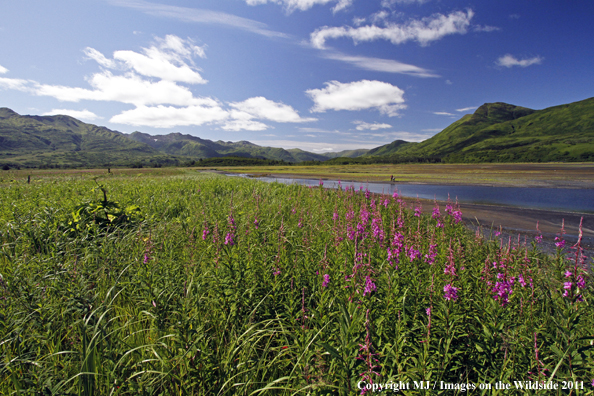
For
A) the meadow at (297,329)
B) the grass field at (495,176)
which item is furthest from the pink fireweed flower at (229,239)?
Result: the grass field at (495,176)

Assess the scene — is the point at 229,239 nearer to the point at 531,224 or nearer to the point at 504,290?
the point at 504,290

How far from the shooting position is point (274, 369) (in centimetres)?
261

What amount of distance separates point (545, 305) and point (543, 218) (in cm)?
1669

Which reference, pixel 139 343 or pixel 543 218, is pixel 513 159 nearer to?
pixel 543 218

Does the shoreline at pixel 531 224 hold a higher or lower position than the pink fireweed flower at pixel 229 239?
lower

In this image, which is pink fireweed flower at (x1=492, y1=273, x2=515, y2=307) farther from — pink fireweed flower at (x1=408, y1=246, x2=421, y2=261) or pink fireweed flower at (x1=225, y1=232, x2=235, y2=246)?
pink fireweed flower at (x1=225, y1=232, x2=235, y2=246)

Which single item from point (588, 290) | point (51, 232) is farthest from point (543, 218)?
point (51, 232)

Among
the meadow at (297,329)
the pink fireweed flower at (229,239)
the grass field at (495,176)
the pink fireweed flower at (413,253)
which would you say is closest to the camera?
the meadow at (297,329)

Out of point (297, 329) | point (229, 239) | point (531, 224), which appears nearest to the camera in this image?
point (297, 329)

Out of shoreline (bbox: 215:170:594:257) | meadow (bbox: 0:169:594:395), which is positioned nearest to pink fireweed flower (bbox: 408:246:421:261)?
meadow (bbox: 0:169:594:395)

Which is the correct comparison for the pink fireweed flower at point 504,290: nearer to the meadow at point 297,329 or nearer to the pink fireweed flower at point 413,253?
the meadow at point 297,329

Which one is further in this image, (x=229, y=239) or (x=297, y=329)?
(x=229, y=239)

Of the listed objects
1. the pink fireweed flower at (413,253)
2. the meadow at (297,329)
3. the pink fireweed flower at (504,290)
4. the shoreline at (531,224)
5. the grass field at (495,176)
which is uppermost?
the grass field at (495,176)

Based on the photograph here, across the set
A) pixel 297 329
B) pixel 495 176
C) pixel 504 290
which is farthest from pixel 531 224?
pixel 495 176
